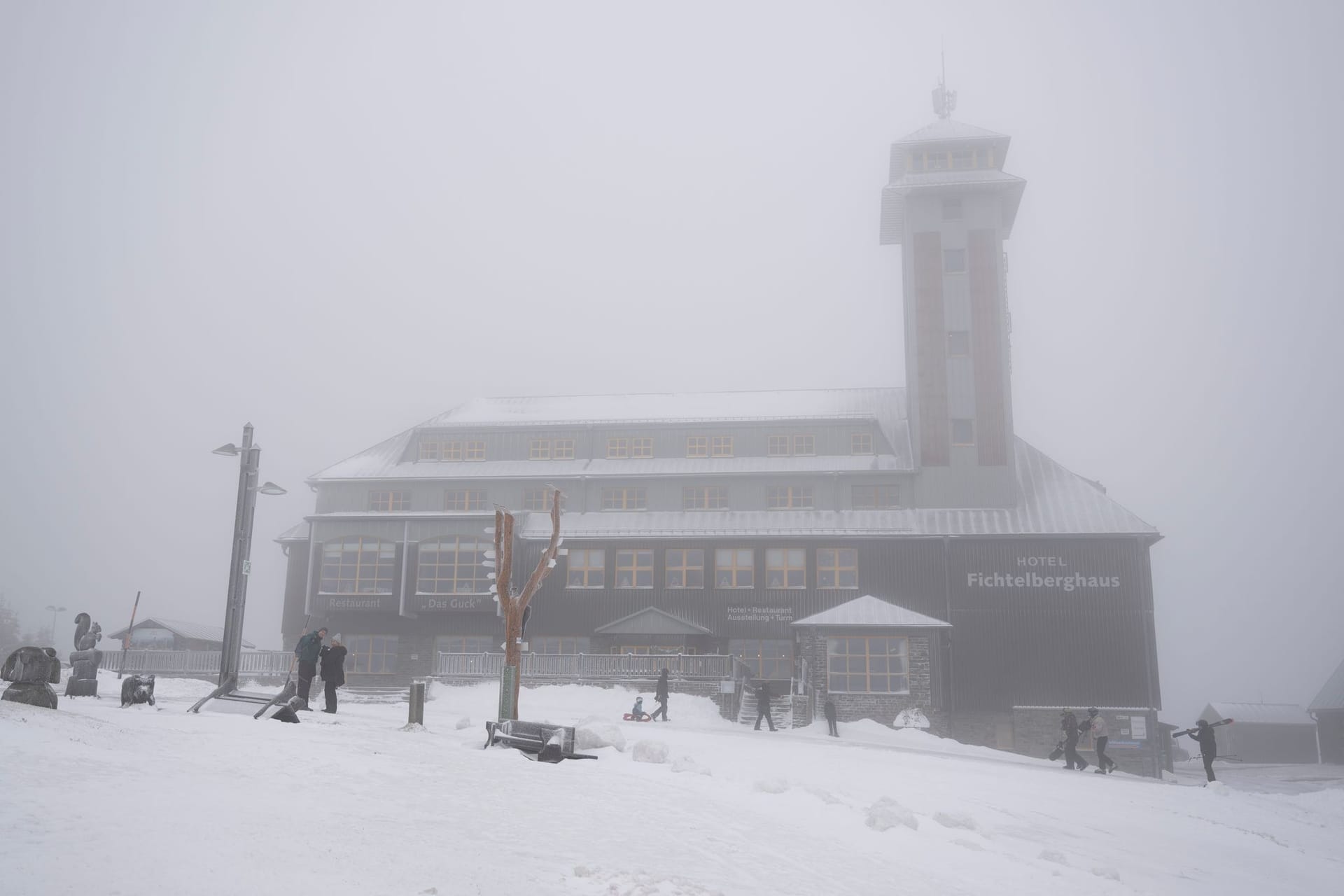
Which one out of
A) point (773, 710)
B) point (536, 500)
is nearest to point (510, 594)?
point (773, 710)

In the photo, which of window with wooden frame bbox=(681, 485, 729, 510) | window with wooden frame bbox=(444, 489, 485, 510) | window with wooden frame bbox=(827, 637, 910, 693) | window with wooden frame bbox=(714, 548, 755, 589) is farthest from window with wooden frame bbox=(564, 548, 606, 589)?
window with wooden frame bbox=(827, 637, 910, 693)

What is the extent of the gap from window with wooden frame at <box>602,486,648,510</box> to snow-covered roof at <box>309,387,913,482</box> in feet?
4.89

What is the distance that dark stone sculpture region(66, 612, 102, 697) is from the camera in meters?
19.5

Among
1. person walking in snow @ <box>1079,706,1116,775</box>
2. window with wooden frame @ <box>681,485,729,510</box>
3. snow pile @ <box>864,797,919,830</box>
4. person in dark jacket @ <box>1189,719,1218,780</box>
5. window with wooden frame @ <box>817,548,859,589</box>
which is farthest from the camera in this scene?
window with wooden frame @ <box>681,485,729,510</box>

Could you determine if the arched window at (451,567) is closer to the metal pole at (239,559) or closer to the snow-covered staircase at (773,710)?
the snow-covered staircase at (773,710)

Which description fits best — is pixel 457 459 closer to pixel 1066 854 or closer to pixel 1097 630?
pixel 1097 630

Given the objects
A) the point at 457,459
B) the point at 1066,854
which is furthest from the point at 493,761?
the point at 457,459

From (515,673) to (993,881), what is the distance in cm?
1007

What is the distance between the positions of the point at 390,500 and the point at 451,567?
17.2 ft

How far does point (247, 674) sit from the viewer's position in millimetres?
40125

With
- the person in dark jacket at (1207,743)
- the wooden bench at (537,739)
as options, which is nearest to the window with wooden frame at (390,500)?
the wooden bench at (537,739)

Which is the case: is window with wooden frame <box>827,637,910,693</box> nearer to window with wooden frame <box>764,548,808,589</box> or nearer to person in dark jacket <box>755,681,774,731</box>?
window with wooden frame <box>764,548,808,589</box>

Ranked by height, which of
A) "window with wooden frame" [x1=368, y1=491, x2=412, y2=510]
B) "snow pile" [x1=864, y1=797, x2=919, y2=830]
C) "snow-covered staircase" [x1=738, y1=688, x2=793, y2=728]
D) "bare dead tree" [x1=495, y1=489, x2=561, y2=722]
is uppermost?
"window with wooden frame" [x1=368, y1=491, x2=412, y2=510]

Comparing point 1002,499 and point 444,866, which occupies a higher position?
point 1002,499
